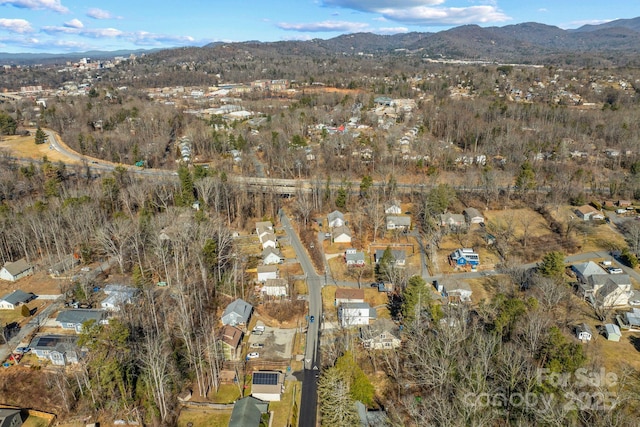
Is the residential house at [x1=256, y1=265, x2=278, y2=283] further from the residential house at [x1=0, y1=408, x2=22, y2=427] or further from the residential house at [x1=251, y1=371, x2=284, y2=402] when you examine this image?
the residential house at [x1=0, y1=408, x2=22, y2=427]

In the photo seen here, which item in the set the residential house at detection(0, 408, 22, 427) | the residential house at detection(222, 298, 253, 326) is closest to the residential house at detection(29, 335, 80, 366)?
the residential house at detection(0, 408, 22, 427)

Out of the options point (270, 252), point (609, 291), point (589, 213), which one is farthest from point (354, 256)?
point (589, 213)

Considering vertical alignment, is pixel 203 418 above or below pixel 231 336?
below

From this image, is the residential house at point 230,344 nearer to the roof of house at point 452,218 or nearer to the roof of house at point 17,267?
the roof of house at point 17,267

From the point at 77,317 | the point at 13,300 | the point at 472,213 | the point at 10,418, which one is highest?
the point at 472,213

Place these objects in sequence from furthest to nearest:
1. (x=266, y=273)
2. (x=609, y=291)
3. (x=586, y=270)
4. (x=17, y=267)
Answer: (x=17, y=267) → (x=266, y=273) → (x=586, y=270) → (x=609, y=291)

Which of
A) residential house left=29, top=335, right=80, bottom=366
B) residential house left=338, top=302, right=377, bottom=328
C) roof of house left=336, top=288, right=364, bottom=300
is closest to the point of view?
residential house left=29, top=335, right=80, bottom=366

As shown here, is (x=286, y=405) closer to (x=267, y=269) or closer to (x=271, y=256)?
(x=267, y=269)
